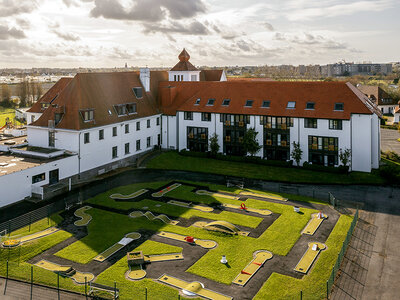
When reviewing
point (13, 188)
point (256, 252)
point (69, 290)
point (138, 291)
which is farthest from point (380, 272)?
point (13, 188)

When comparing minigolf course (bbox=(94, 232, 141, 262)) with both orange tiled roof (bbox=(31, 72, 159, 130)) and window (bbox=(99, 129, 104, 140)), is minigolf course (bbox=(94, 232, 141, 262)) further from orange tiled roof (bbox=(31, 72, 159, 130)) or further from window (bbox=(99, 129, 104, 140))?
window (bbox=(99, 129, 104, 140))

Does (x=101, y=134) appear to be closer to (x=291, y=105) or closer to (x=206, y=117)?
(x=206, y=117)

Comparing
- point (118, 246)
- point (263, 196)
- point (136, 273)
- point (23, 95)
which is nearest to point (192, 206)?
point (263, 196)

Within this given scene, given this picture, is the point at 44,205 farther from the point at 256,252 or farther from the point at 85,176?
the point at 256,252

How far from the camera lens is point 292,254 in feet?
104

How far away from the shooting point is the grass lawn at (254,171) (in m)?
51.4

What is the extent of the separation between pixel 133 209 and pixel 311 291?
73.4ft

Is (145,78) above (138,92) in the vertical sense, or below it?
above

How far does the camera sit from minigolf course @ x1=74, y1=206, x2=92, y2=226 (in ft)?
124

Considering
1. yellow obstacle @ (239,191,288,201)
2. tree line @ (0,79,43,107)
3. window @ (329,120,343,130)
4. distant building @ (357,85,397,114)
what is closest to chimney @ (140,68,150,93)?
yellow obstacle @ (239,191,288,201)

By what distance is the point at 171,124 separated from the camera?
6844 cm

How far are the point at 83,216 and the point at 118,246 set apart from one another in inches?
342

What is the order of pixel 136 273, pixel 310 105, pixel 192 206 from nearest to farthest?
pixel 136 273, pixel 192 206, pixel 310 105

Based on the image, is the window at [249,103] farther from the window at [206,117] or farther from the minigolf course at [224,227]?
the minigolf course at [224,227]
